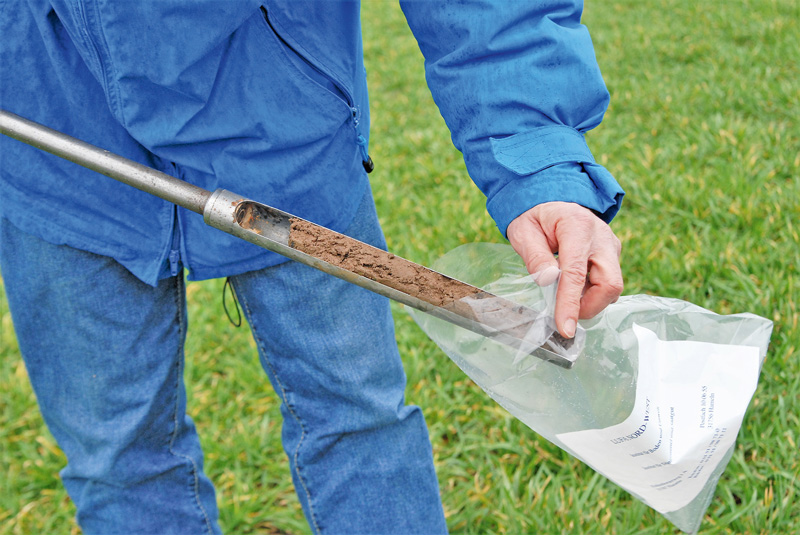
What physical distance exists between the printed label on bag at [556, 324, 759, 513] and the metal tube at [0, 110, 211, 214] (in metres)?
0.79

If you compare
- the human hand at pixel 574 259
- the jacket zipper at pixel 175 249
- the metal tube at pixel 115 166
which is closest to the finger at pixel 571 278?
the human hand at pixel 574 259

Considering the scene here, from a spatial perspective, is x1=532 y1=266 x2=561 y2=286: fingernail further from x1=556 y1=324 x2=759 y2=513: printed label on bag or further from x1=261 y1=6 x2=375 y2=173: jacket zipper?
x1=261 y1=6 x2=375 y2=173: jacket zipper

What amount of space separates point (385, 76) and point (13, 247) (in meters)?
4.06

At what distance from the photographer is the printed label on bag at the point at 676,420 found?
3.92 feet

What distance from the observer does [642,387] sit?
3.97 ft

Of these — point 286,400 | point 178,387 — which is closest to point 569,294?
point 286,400

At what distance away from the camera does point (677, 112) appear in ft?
12.9

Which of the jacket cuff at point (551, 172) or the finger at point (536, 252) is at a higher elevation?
the jacket cuff at point (551, 172)

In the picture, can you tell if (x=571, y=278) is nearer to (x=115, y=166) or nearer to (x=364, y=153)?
(x=364, y=153)

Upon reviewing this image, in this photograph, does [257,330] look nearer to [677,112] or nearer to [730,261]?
[730,261]

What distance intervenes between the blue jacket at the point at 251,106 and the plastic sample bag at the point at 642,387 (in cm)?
26

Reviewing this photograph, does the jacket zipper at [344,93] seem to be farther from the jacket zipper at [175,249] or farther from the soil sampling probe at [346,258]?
the jacket zipper at [175,249]

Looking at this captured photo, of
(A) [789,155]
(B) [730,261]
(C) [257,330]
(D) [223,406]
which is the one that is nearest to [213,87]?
(C) [257,330]

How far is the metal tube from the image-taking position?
1193 millimetres
